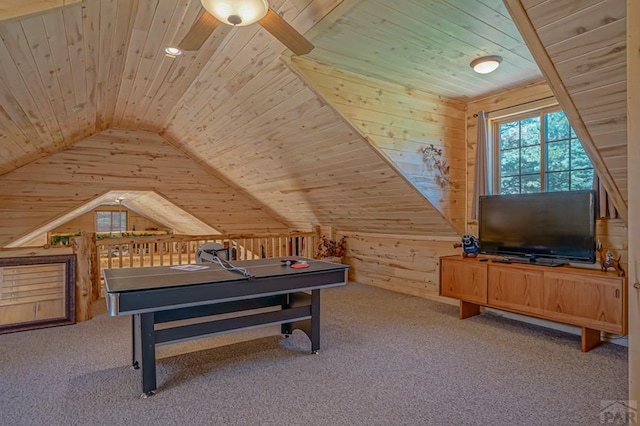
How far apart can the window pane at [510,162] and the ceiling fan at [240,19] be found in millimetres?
3077

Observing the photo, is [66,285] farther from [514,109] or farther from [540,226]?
[514,109]

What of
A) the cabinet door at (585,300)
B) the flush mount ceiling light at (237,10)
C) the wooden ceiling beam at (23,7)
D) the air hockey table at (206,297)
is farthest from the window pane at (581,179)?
the wooden ceiling beam at (23,7)

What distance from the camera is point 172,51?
3.10 meters

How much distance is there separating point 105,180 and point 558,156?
6.55 meters

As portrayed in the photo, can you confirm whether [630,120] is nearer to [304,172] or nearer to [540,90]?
[540,90]

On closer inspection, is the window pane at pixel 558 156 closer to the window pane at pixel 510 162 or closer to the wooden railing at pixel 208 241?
the window pane at pixel 510 162

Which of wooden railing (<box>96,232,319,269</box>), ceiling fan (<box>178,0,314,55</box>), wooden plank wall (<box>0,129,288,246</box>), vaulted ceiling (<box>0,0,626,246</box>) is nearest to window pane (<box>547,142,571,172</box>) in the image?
vaulted ceiling (<box>0,0,626,246</box>)

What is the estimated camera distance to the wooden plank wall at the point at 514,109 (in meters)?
3.32

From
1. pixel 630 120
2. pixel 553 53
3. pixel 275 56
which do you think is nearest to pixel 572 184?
pixel 553 53

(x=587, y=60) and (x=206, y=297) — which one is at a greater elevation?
(x=587, y=60)

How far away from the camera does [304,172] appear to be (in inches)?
208

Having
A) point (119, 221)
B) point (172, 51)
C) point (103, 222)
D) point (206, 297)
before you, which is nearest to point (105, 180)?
point (172, 51)

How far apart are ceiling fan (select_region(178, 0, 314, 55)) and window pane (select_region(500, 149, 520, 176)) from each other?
3077 millimetres

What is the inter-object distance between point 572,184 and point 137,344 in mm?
4263
